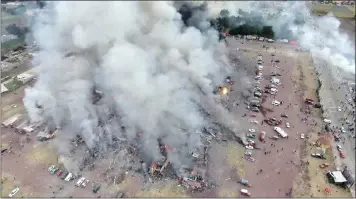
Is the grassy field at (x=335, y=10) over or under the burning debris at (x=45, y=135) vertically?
over

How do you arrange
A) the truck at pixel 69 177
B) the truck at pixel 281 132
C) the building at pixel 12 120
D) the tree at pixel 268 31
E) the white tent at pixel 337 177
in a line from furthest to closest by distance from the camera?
the tree at pixel 268 31, the building at pixel 12 120, the truck at pixel 281 132, the white tent at pixel 337 177, the truck at pixel 69 177

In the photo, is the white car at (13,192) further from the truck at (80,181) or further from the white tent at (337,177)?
the white tent at (337,177)

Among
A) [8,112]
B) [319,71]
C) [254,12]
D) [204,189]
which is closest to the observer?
[204,189]

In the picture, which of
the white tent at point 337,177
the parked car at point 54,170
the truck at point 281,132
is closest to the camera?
the white tent at point 337,177

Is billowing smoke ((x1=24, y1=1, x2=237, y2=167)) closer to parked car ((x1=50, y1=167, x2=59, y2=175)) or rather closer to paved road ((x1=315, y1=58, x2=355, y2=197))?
parked car ((x1=50, y1=167, x2=59, y2=175))

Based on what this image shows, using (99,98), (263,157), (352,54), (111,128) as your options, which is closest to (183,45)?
(99,98)

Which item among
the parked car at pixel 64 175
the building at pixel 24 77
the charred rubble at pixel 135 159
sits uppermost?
the charred rubble at pixel 135 159

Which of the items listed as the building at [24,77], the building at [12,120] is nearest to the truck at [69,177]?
the building at [12,120]

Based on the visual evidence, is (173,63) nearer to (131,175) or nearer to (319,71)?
(131,175)
